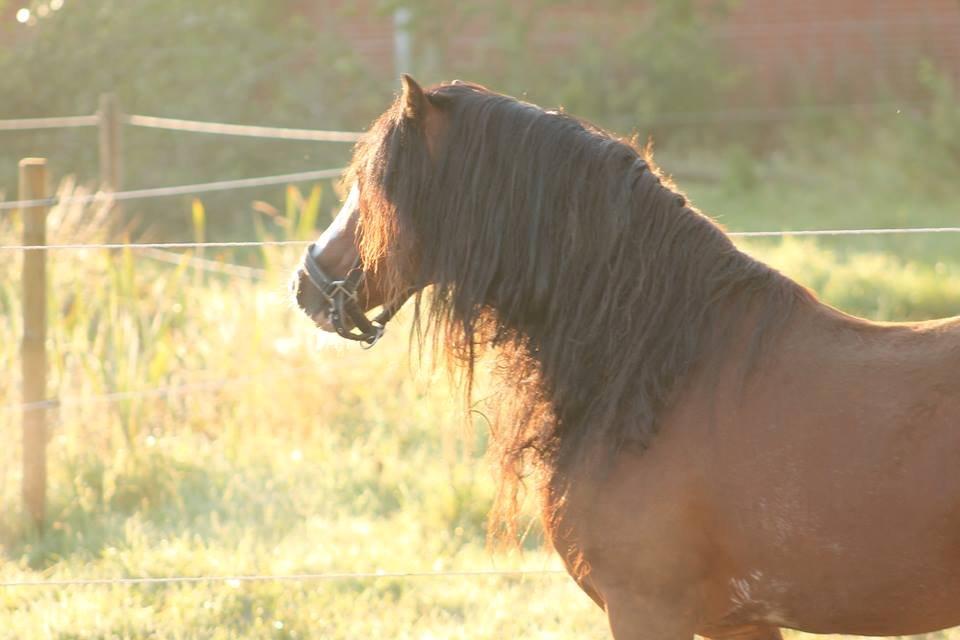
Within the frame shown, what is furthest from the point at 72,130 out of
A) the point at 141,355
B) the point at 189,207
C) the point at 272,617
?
the point at 272,617

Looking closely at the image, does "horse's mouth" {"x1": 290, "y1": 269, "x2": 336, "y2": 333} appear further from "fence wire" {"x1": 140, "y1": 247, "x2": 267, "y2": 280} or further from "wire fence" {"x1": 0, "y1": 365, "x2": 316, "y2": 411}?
"fence wire" {"x1": 140, "y1": 247, "x2": 267, "y2": 280}

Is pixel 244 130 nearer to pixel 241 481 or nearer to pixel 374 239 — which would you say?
pixel 241 481

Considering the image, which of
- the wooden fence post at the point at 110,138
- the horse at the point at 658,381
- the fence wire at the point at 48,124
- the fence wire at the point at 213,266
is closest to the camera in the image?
the horse at the point at 658,381

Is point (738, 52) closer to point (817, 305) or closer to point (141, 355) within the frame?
point (141, 355)

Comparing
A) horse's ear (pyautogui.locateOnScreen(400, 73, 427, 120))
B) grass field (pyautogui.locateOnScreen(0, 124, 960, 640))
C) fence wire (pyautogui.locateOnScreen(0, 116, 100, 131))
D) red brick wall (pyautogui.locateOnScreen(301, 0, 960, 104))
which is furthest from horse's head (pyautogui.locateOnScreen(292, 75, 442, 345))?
red brick wall (pyautogui.locateOnScreen(301, 0, 960, 104))

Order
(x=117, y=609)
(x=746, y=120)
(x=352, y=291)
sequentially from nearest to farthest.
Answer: (x=352, y=291), (x=117, y=609), (x=746, y=120)

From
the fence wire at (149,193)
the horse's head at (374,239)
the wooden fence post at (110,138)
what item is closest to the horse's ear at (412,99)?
the horse's head at (374,239)

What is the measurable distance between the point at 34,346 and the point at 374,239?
2530 mm

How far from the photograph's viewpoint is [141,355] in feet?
18.6

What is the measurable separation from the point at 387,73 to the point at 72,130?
5.78 m

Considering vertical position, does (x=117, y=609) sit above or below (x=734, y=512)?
below

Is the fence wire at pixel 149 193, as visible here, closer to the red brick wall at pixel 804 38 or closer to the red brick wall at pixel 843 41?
the red brick wall at pixel 804 38

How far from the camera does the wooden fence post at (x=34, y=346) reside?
14.9ft

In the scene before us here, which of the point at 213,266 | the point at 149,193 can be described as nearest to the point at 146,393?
the point at 149,193
